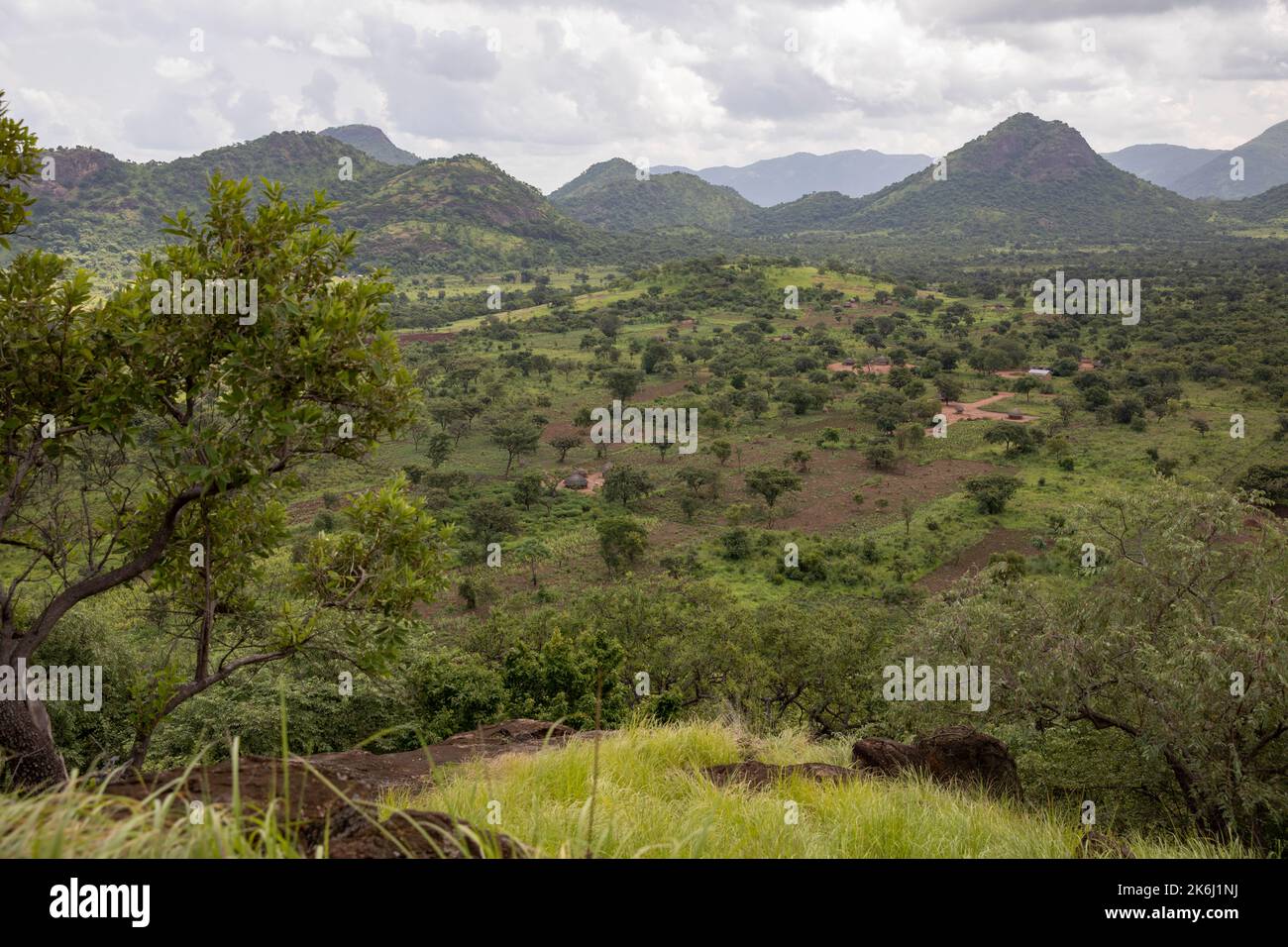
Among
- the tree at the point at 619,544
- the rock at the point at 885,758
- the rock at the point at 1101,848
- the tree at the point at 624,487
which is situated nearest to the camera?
the rock at the point at 1101,848

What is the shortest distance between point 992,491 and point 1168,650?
35.8m

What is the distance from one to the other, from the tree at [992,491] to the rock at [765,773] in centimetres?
4065

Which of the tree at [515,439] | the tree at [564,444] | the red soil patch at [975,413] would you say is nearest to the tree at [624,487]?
the tree at [564,444]

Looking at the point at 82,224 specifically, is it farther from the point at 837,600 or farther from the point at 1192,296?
the point at 1192,296

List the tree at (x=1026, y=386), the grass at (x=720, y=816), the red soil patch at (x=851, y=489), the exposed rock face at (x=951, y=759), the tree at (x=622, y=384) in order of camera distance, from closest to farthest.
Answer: the grass at (x=720, y=816), the exposed rock face at (x=951, y=759), the red soil patch at (x=851, y=489), the tree at (x=1026, y=386), the tree at (x=622, y=384)

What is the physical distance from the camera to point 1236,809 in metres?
10.1

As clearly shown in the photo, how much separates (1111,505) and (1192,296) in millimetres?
116475

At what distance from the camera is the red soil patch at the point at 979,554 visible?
3650 cm

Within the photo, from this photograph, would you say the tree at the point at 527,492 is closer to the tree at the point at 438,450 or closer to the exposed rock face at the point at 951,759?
the tree at the point at 438,450

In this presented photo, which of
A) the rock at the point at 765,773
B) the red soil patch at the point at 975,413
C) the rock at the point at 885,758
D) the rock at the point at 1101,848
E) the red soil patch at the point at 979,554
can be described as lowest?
the red soil patch at the point at 979,554

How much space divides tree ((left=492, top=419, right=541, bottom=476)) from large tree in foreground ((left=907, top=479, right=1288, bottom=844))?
43730 mm

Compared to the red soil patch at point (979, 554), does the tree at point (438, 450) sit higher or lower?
higher

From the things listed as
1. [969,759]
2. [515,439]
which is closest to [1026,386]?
[515,439]
